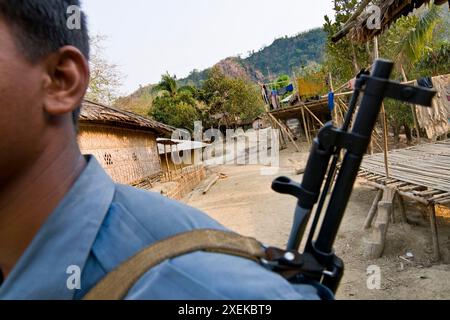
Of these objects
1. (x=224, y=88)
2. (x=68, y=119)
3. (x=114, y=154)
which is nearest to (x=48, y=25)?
(x=68, y=119)

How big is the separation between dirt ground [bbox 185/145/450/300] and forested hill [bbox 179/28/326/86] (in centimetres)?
7912

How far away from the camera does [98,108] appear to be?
413 inches

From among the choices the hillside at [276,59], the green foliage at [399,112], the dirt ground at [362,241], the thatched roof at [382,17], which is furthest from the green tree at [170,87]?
the hillside at [276,59]

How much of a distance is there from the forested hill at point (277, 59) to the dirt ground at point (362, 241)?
7912 centimetres

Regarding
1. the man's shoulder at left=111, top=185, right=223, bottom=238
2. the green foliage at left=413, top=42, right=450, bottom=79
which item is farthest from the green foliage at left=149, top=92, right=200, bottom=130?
the man's shoulder at left=111, top=185, right=223, bottom=238

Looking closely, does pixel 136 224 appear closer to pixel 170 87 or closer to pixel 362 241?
pixel 362 241

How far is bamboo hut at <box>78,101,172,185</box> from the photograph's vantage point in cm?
984

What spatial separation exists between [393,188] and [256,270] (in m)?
6.44

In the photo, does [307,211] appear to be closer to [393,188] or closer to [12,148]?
[12,148]

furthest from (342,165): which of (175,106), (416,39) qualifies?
(175,106)

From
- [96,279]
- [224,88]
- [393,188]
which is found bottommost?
[393,188]

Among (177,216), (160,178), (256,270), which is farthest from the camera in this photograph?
(160,178)

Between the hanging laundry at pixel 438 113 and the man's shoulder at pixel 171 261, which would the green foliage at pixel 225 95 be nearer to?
the hanging laundry at pixel 438 113

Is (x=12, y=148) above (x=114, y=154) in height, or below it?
above
